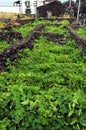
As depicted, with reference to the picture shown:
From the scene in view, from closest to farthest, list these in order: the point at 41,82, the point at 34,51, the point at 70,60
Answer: the point at 41,82
the point at 70,60
the point at 34,51

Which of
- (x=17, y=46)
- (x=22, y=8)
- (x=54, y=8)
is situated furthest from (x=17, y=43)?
(x=22, y=8)

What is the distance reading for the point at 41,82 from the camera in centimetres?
1331

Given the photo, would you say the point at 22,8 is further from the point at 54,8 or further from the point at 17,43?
the point at 17,43

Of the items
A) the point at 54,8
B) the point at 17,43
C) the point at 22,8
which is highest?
the point at 17,43

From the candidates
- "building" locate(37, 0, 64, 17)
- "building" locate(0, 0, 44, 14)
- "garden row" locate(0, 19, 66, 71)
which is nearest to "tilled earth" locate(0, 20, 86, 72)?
"garden row" locate(0, 19, 66, 71)

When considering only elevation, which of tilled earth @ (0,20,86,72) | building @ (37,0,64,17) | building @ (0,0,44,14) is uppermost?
tilled earth @ (0,20,86,72)

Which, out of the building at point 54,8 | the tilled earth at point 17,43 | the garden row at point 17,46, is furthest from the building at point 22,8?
the garden row at point 17,46

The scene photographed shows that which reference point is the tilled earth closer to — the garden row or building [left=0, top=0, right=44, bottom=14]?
the garden row

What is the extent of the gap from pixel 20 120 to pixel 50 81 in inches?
154

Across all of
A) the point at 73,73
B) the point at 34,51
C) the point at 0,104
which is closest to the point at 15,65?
the point at 73,73

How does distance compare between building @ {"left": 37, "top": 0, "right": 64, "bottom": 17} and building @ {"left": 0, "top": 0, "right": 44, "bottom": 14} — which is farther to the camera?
building @ {"left": 0, "top": 0, "right": 44, "bottom": 14}

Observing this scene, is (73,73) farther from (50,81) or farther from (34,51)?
(34,51)

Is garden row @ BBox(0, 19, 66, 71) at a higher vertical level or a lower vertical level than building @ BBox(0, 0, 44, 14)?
higher

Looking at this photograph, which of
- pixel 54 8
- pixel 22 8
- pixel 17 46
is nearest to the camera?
pixel 17 46
